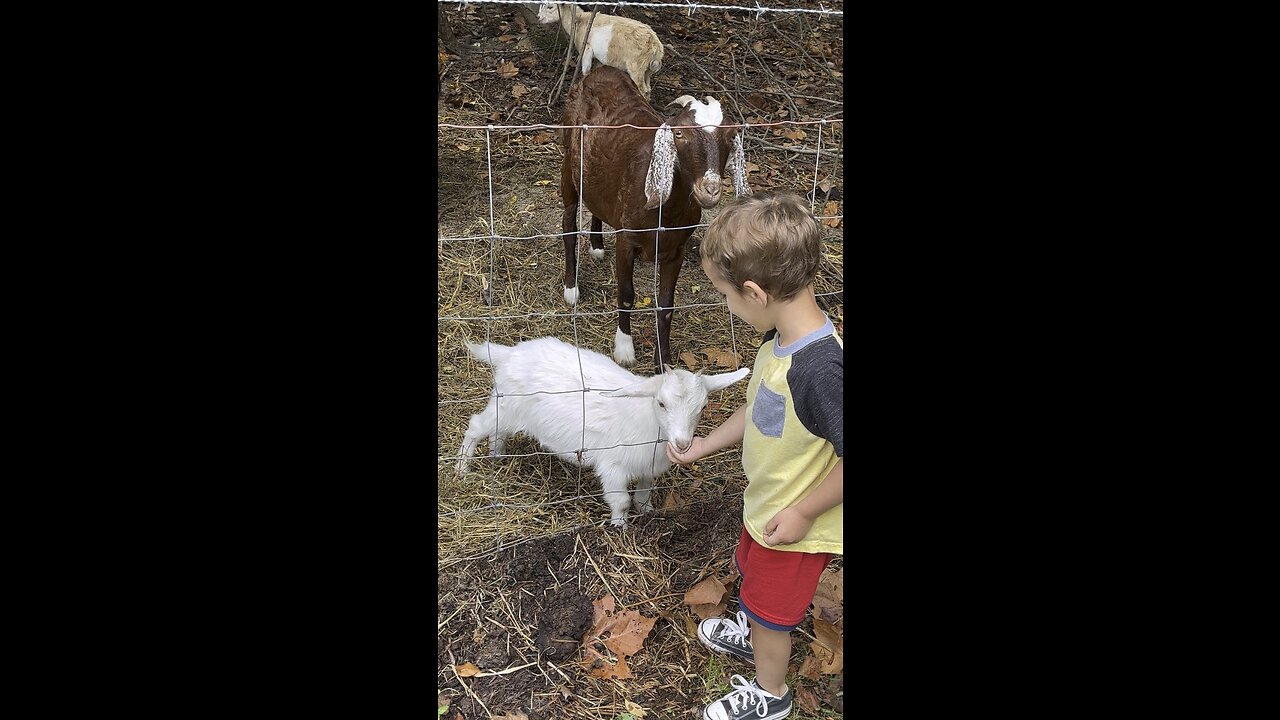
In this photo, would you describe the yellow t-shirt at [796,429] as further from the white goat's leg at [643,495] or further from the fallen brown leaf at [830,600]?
the white goat's leg at [643,495]

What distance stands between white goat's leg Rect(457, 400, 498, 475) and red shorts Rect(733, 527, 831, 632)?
166 cm

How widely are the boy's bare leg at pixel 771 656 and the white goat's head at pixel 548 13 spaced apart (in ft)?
22.4

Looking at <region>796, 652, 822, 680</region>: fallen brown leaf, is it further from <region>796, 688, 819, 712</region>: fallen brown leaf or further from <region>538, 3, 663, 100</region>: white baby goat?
<region>538, 3, 663, 100</region>: white baby goat

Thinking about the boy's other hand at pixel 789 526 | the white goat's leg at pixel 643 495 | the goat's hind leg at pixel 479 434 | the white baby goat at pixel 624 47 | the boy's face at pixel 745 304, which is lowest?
the white goat's leg at pixel 643 495

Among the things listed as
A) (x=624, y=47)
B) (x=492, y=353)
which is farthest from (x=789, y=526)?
(x=624, y=47)

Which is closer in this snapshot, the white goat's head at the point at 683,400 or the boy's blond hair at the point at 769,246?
the boy's blond hair at the point at 769,246

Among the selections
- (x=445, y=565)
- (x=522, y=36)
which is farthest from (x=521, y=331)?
(x=522, y=36)

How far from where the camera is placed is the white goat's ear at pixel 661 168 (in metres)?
4.15

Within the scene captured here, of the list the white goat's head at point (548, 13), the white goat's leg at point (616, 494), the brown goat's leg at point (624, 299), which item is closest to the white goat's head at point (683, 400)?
the white goat's leg at point (616, 494)

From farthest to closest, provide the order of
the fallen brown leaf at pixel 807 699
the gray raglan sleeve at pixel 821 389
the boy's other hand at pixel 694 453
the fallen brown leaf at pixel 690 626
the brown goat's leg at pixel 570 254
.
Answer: the brown goat's leg at pixel 570 254, the fallen brown leaf at pixel 690 626, the fallen brown leaf at pixel 807 699, the boy's other hand at pixel 694 453, the gray raglan sleeve at pixel 821 389

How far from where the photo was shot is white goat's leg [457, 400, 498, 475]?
3.97 m

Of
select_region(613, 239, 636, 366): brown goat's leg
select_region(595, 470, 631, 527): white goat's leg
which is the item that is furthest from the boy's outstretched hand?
select_region(613, 239, 636, 366): brown goat's leg

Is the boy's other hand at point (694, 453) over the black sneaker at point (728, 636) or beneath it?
over

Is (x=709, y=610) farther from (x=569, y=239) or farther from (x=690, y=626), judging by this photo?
(x=569, y=239)
